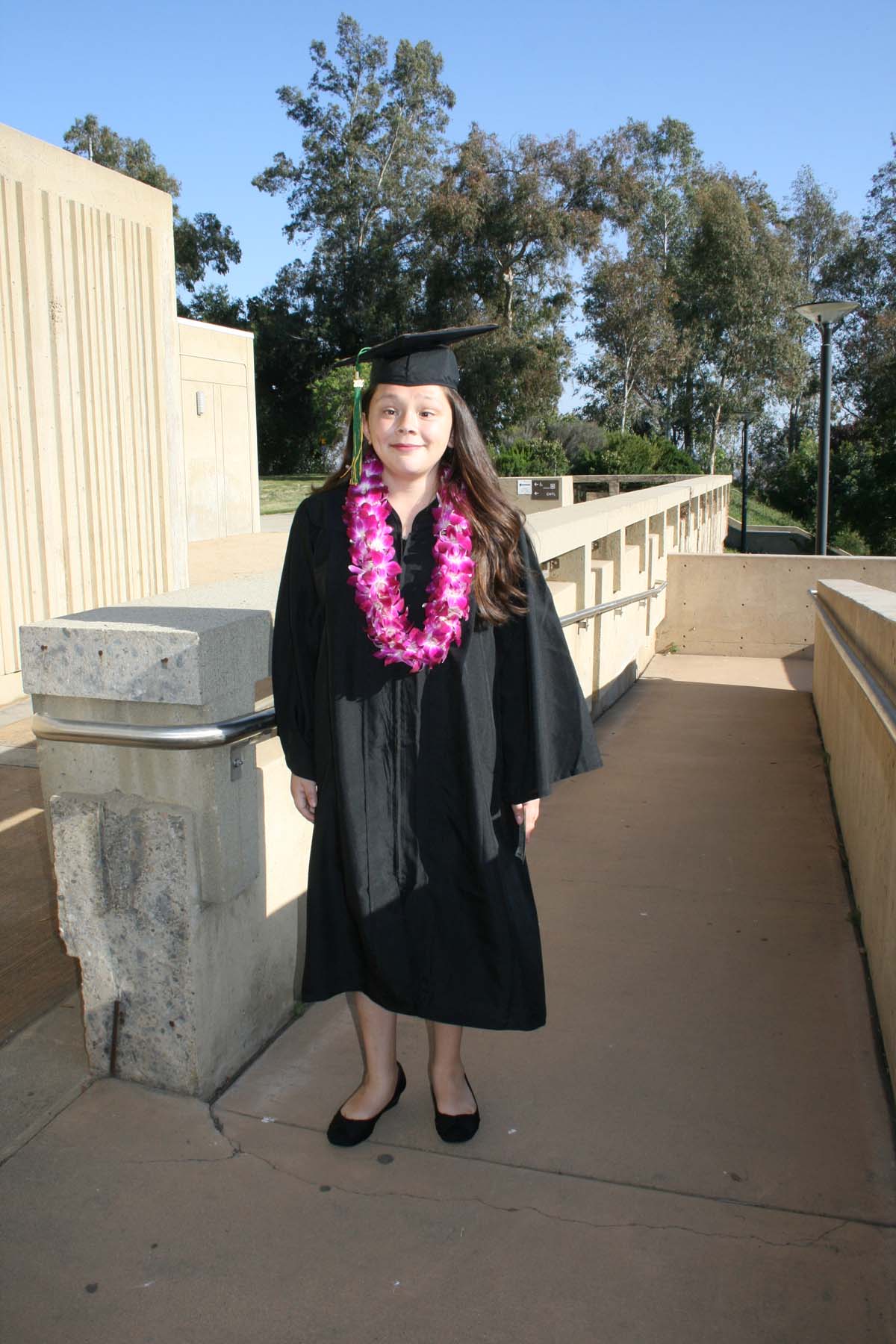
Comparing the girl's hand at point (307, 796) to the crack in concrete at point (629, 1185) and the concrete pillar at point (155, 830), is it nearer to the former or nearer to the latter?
the concrete pillar at point (155, 830)

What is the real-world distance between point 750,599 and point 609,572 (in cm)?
351

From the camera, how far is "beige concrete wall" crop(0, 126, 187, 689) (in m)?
6.48

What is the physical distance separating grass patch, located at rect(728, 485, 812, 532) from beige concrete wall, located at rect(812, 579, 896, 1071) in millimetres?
32426

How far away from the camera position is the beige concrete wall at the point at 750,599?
1021cm

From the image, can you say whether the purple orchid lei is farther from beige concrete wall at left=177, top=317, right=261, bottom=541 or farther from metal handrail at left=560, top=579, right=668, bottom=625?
beige concrete wall at left=177, top=317, right=261, bottom=541

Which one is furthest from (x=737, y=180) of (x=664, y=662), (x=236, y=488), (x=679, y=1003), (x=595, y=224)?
(x=679, y=1003)

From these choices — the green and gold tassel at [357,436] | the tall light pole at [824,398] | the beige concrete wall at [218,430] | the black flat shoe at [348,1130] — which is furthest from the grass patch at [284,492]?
the black flat shoe at [348,1130]

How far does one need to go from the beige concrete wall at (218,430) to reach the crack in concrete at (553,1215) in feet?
38.7

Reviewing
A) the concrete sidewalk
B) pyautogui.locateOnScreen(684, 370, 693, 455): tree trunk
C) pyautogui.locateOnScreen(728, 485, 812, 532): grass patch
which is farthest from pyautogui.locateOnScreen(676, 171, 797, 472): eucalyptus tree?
the concrete sidewalk

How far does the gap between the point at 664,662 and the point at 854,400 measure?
40.2 meters

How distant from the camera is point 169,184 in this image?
41.9 m

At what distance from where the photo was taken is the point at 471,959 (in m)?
2.45

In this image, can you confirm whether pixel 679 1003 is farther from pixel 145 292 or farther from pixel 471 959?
pixel 145 292

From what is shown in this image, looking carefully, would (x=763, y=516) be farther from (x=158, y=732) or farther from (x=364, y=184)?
(x=158, y=732)
